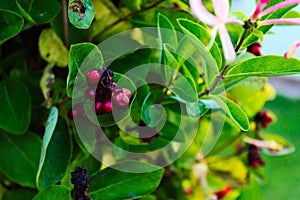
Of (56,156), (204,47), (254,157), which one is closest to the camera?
(204,47)

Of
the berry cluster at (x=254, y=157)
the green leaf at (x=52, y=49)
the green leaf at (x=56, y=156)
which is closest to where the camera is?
the green leaf at (x=56, y=156)

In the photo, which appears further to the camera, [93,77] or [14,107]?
[14,107]

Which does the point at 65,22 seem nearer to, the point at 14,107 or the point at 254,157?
the point at 14,107

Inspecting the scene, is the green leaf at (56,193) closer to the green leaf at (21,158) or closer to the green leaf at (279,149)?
the green leaf at (21,158)

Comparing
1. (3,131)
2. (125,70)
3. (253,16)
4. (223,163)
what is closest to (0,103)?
(3,131)

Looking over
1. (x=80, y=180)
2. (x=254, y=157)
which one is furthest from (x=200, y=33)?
(x=254, y=157)

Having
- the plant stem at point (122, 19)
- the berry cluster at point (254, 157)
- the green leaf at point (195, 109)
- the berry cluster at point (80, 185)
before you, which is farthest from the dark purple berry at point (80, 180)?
the berry cluster at point (254, 157)

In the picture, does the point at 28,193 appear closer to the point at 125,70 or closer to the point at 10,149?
the point at 10,149
